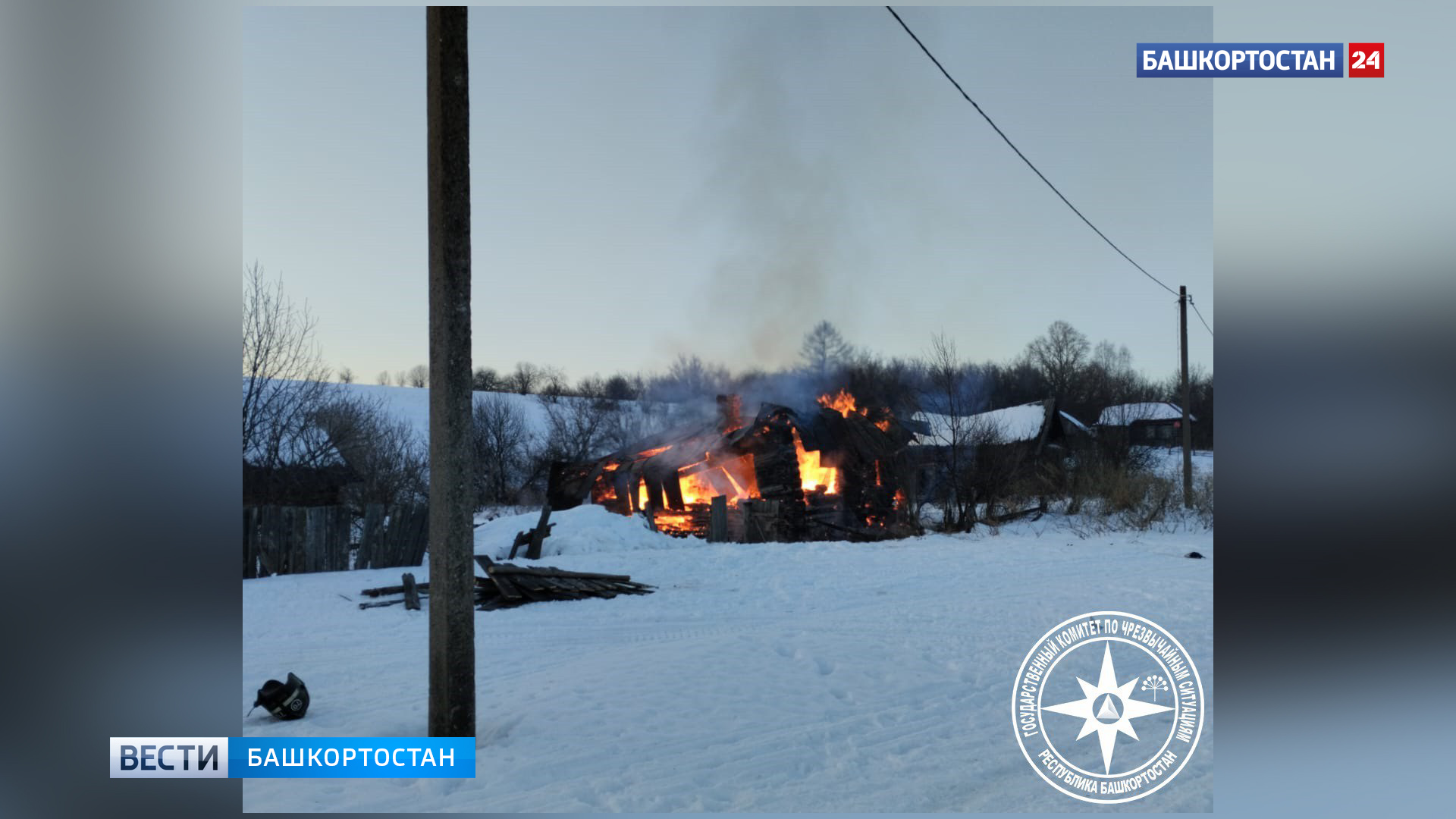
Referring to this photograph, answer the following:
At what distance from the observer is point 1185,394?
19.3 m

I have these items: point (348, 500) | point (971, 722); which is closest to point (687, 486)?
point (348, 500)

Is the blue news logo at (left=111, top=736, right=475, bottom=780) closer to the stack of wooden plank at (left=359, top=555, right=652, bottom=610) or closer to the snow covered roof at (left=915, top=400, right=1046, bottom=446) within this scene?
the stack of wooden plank at (left=359, top=555, right=652, bottom=610)

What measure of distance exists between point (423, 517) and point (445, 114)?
33.7ft

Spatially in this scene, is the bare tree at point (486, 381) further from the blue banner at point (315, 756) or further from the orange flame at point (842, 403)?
the blue banner at point (315, 756)

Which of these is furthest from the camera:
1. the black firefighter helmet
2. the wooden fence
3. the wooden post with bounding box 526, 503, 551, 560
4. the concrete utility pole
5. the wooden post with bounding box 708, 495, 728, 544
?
the wooden post with bounding box 708, 495, 728, 544

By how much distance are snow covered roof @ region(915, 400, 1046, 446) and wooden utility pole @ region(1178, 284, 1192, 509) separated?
4.17 metres

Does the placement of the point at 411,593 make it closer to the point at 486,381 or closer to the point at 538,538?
the point at 538,538

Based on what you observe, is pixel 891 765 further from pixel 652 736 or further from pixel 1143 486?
pixel 1143 486

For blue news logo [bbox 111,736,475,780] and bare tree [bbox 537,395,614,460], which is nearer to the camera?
blue news logo [bbox 111,736,475,780]

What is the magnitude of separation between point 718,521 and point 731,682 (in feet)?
39.7

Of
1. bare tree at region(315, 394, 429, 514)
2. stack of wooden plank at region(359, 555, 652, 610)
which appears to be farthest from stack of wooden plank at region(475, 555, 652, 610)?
bare tree at region(315, 394, 429, 514)

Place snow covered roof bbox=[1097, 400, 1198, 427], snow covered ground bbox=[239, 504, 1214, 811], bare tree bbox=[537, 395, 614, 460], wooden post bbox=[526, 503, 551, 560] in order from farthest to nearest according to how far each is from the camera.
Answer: bare tree bbox=[537, 395, 614, 460], snow covered roof bbox=[1097, 400, 1198, 427], wooden post bbox=[526, 503, 551, 560], snow covered ground bbox=[239, 504, 1214, 811]

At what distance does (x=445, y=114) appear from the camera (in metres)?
4.48

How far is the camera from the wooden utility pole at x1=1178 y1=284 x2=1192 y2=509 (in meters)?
18.1
